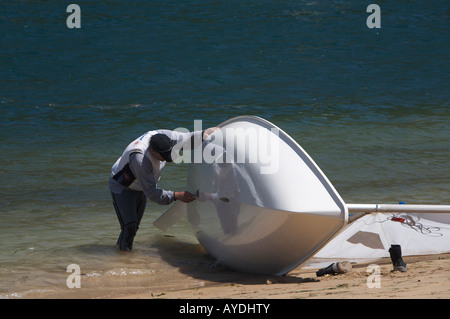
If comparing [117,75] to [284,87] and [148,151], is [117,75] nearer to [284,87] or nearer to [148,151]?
[284,87]

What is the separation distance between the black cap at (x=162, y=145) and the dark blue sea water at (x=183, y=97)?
93cm

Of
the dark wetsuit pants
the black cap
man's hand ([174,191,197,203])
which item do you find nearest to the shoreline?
the dark wetsuit pants

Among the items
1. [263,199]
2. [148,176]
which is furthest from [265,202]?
[148,176]

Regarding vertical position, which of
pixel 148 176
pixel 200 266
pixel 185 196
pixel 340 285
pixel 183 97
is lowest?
pixel 200 266

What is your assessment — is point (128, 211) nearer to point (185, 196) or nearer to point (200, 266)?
point (185, 196)

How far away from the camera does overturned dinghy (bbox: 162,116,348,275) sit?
13.2 feet

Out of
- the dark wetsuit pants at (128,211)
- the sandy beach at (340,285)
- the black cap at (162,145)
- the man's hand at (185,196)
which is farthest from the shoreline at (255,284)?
the black cap at (162,145)

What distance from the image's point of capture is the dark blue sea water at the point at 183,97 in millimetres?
6547

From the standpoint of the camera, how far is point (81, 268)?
500cm

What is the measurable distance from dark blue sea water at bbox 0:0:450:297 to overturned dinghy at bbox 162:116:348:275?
792mm

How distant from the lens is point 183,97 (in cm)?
1380

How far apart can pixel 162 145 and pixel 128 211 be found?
766 mm

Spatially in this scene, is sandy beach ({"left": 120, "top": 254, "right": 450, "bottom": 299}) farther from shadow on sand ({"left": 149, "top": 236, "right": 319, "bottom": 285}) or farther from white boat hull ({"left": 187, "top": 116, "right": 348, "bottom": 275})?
white boat hull ({"left": 187, "top": 116, "right": 348, "bottom": 275})
